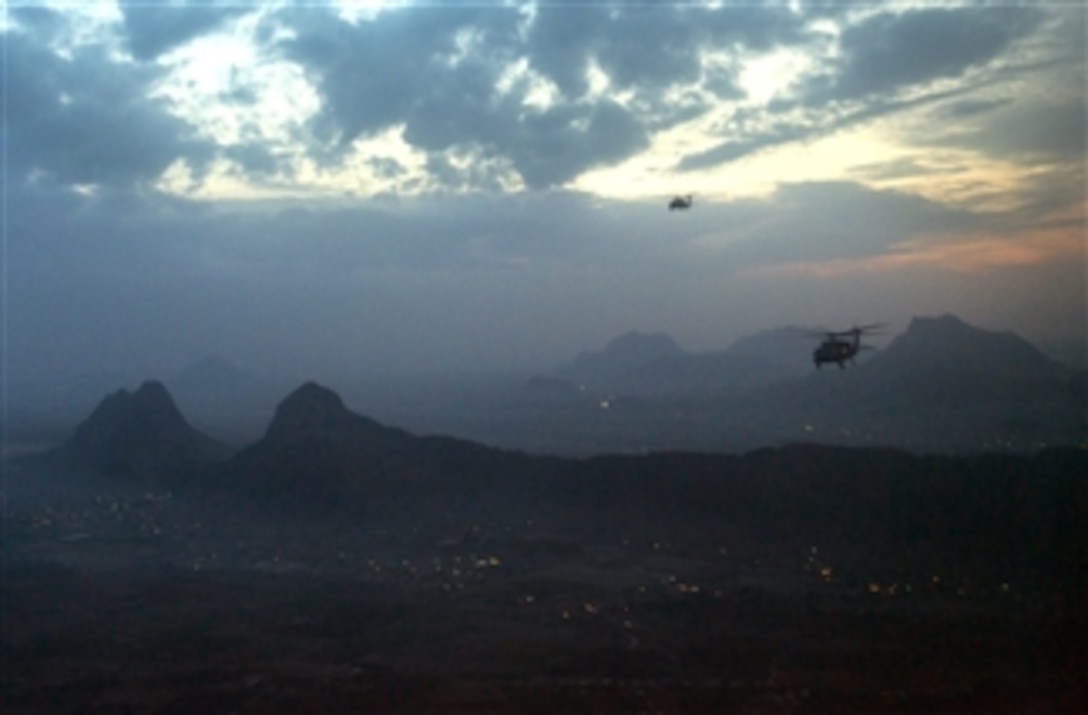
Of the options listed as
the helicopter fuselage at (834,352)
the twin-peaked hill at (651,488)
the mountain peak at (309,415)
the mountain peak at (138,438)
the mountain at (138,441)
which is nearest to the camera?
the helicopter fuselage at (834,352)

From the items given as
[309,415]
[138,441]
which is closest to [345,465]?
[309,415]

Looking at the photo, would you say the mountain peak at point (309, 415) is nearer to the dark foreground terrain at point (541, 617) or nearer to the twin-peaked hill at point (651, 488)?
the twin-peaked hill at point (651, 488)

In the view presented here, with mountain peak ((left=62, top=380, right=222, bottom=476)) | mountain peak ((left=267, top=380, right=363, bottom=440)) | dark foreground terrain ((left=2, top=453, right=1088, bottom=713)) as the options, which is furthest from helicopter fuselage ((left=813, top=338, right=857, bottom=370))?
mountain peak ((left=62, top=380, right=222, bottom=476))

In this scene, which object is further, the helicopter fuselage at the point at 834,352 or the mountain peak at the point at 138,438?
the mountain peak at the point at 138,438

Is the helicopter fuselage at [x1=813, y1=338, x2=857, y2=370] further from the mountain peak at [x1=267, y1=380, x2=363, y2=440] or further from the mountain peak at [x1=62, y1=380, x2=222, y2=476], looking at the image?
the mountain peak at [x1=62, y1=380, x2=222, y2=476]

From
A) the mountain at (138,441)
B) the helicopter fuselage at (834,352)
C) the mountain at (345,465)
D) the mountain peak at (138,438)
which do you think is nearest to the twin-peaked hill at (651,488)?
the mountain at (345,465)
